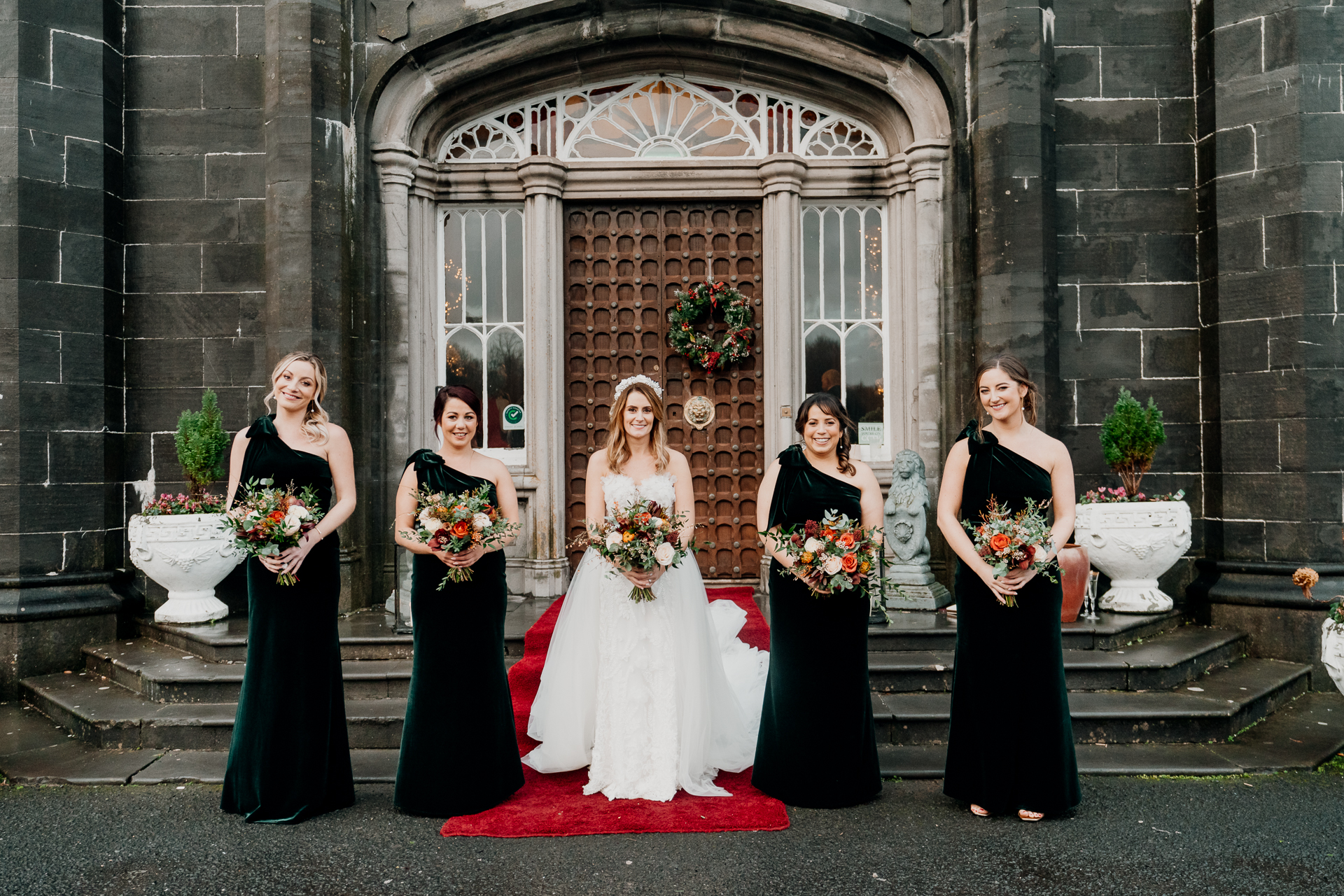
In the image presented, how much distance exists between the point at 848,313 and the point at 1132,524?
3.02 m

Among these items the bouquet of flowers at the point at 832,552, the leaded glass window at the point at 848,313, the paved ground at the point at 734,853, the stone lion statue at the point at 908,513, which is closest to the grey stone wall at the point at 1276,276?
the stone lion statue at the point at 908,513

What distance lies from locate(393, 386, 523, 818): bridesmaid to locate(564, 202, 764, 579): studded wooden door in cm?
408

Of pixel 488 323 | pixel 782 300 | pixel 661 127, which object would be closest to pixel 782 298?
pixel 782 300

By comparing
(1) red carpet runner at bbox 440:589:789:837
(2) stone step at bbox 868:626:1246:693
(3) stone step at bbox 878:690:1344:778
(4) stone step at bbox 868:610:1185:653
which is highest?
(4) stone step at bbox 868:610:1185:653

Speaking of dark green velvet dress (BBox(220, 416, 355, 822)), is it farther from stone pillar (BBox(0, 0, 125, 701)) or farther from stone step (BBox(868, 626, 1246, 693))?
stone pillar (BBox(0, 0, 125, 701))

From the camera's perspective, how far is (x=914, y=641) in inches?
247

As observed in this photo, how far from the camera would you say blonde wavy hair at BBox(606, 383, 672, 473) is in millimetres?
4762

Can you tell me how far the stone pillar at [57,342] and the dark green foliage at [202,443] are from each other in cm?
74

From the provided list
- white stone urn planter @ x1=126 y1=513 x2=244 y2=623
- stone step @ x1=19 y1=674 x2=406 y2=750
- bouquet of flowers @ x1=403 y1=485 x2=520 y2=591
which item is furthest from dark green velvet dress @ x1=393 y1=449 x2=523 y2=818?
white stone urn planter @ x1=126 y1=513 x2=244 y2=623

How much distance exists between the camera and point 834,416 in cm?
445

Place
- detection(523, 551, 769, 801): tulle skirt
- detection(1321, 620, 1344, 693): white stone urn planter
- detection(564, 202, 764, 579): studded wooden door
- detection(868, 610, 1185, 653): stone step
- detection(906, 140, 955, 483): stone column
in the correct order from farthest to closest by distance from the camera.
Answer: detection(564, 202, 764, 579): studded wooden door < detection(906, 140, 955, 483): stone column < detection(868, 610, 1185, 653): stone step < detection(1321, 620, 1344, 693): white stone urn planter < detection(523, 551, 769, 801): tulle skirt

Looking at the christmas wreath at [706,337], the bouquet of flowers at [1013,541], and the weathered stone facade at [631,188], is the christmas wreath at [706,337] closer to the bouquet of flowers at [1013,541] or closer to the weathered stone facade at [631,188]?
the weathered stone facade at [631,188]

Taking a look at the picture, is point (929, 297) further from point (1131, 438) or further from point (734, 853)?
point (734, 853)

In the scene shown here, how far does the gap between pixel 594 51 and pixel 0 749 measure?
689cm
